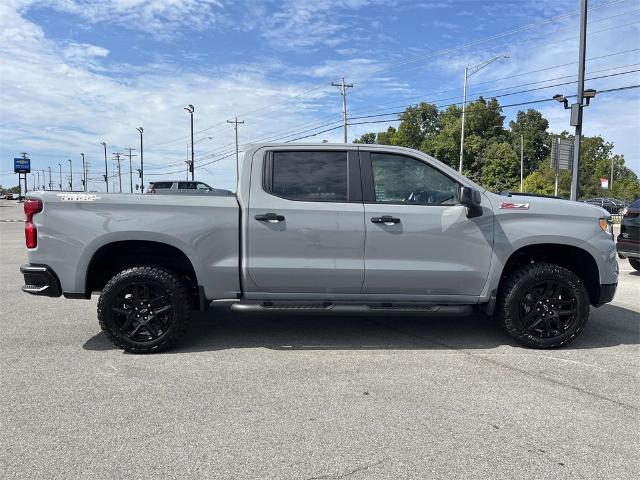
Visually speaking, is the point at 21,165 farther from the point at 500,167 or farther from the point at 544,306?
the point at 544,306

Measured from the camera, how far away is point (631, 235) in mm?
9469

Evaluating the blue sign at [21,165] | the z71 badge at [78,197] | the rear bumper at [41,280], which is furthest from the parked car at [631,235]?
the blue sign at [21,165]

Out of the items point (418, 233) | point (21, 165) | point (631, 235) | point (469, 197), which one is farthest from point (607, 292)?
point (21, 165)

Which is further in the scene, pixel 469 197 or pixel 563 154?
pixel 563 154

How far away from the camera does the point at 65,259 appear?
471cm

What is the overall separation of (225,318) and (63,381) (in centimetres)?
234

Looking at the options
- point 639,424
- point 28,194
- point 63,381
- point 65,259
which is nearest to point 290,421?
point 63,381

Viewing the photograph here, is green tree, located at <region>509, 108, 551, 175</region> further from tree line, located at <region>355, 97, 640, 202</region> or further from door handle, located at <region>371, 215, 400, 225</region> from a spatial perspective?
door handle, located at <region>371, 215, 400, 225</region>

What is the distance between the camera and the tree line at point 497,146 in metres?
71.2

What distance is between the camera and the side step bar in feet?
15.7

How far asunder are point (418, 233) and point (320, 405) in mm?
1898

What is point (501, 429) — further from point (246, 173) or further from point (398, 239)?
point (246, 173)

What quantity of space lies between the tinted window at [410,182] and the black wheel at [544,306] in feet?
3.45

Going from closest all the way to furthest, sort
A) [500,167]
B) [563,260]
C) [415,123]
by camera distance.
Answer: [563,260]
[500,167]
[415,123]
